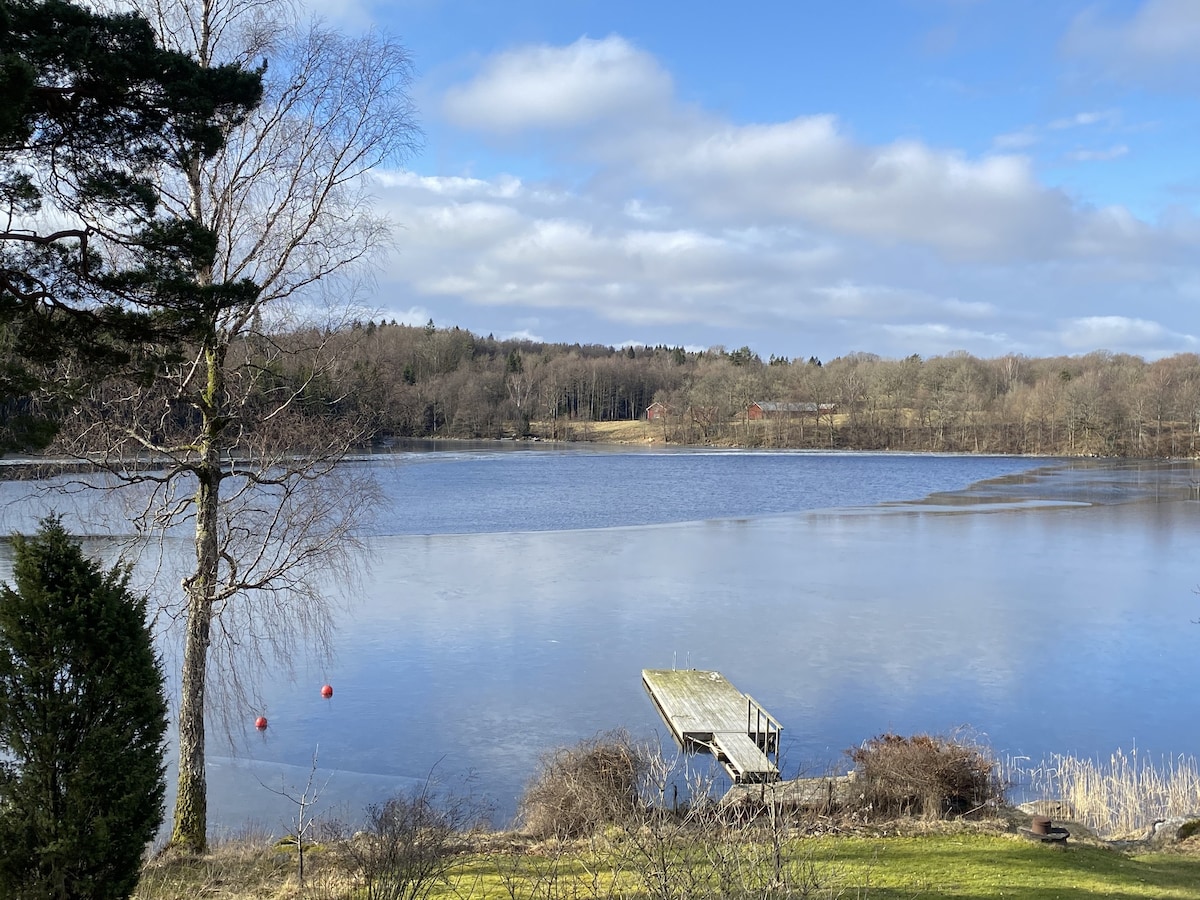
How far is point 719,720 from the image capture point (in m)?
13.4

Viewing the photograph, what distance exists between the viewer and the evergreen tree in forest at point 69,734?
5.26 metres

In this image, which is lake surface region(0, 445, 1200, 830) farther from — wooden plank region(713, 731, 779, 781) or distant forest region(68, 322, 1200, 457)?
distant forest region(68, 322, 1200, 457)

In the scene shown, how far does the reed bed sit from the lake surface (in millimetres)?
586

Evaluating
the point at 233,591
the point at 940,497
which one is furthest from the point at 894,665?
the point at 940,497

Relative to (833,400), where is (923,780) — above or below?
below

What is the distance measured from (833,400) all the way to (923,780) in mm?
92392

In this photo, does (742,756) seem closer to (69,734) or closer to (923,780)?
(923,780)

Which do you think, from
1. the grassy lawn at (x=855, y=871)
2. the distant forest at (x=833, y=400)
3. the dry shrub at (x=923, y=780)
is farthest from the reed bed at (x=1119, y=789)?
the distant forest at (x=833, y=400)

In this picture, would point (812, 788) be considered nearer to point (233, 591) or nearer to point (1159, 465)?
point (233, 591)

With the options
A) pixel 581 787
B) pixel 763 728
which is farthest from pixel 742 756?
pixel 581 787

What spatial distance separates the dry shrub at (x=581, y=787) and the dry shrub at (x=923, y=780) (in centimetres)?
249

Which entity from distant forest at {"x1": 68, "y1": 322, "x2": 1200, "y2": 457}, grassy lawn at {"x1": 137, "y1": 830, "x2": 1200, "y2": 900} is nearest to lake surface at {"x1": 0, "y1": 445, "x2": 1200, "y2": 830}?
grassy lawn at {"x1": 137, "y1": 830, "x2": 1200, "y2": 900}

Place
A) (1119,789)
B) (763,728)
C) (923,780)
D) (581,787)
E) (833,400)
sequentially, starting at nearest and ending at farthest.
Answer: (581,787), (923,780), (1119,789), (763,728), (833,400)

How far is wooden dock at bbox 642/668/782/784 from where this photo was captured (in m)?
12.0
